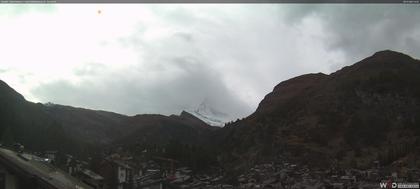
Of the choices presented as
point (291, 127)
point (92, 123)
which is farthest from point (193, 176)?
point (291, 127)

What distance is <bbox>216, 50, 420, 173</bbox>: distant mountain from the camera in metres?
18.4

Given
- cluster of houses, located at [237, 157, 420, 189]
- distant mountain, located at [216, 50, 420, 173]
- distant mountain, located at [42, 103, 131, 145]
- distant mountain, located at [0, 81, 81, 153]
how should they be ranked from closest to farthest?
cluster of houses, located at [237, 157, 420, 189], distant mountain, located at [0, 81, 81, 153], distant mountain, located at [216, 50, 420, 173], distant mountain, located at [42, 103, 131, 145]

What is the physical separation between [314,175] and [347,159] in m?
4.20

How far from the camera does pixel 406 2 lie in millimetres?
5602

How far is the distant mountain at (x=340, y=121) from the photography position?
18.4m

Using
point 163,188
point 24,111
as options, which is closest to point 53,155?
point 24,111

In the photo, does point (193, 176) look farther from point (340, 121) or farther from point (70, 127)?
point (340, 121)

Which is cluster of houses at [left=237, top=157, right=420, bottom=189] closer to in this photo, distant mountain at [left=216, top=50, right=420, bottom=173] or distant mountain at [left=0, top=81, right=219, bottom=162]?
distant mountain at [left=216, top=50, right=420, bottom=173]

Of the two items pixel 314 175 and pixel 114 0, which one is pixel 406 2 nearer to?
pixel 114 0

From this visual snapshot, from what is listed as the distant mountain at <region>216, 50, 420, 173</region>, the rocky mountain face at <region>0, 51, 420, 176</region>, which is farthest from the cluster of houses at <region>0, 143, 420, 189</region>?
the distant mountain at <region>216, 50, 420, 173</region>

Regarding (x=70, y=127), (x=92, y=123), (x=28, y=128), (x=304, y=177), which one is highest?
(x=92, y=123)

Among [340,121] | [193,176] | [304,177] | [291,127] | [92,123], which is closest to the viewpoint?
[193,176]

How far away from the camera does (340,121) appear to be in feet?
85.1

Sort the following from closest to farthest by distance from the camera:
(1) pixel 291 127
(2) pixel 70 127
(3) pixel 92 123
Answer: (2) pixel 70 127 → (3) pixel 92 123 → (1) pixel 291 127
